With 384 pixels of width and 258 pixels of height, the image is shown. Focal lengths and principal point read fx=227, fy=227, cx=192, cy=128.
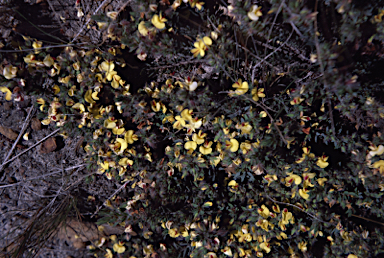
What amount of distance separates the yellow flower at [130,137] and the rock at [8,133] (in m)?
1.15

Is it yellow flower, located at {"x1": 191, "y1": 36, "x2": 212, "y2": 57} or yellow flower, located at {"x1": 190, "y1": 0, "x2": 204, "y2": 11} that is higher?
yellow flower, located at {"x1": 190, "y1": 0, "x2": 204, "y2": 11}

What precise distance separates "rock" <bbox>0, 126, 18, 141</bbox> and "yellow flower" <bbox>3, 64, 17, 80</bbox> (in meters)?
0.54

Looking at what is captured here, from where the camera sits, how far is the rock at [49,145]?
2.03 metres

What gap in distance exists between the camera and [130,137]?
173 cm

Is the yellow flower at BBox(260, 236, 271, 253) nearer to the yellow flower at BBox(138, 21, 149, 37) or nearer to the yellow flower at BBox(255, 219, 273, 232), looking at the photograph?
the yellow flower at BBox(255, 219, 273, 232)

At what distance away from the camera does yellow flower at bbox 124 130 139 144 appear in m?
1.72

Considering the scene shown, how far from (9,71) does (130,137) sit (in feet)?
3.53

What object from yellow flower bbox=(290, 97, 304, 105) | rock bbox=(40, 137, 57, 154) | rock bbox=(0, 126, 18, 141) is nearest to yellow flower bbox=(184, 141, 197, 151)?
yellow flower bbox=(290, 97, 304, 105)

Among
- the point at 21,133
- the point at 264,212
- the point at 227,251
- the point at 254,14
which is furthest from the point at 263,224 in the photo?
the point at 21,133

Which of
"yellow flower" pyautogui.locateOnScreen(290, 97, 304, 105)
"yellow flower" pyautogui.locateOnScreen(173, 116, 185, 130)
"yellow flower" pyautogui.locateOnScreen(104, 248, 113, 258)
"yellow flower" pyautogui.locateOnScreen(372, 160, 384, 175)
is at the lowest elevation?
"yellow flower" pyautogui.locateOnScreen(104, 248, 113, 258)

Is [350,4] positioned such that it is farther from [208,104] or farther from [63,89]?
[63,89]

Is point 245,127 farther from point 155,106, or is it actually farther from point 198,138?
point 155,106

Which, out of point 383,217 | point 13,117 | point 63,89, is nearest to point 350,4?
point 383,217

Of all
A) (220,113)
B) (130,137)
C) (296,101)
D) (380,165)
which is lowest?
(130,137)
